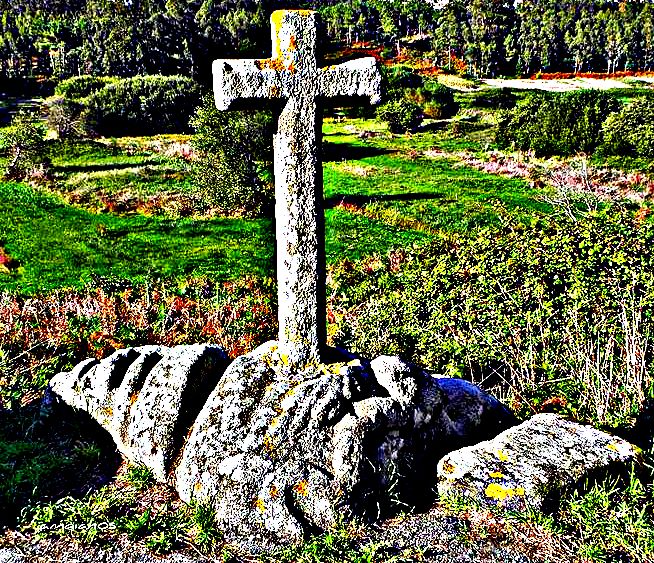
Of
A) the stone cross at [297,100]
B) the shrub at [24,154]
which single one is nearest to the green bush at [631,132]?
the shrub at [24,154]

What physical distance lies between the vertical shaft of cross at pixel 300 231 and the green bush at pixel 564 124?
35436 mm

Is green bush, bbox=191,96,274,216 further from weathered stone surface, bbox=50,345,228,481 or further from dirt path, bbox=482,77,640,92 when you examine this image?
dirt path, bbox=482,77,640,92

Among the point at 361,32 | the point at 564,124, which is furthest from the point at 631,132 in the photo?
the point at 361,32

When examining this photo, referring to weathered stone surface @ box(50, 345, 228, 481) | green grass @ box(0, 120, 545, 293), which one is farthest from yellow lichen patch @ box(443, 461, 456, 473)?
green grass @ box(0, 120, 545, 293)

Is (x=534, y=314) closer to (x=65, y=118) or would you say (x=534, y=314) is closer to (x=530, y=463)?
(x=530, y=463)

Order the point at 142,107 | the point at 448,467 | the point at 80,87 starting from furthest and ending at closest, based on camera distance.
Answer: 1. the point at 80,87
2. the point at 142,107
3. the point at 448,467

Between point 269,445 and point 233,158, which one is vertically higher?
point 233,158

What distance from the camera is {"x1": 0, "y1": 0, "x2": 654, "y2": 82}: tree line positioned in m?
75.9

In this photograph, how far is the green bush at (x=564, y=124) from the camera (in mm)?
38250

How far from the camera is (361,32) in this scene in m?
118

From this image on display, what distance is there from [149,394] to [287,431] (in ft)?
4.90

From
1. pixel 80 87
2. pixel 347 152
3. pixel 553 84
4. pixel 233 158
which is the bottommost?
pixel 347 152

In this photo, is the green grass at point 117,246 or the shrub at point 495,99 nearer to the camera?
the green grass at point 117,246

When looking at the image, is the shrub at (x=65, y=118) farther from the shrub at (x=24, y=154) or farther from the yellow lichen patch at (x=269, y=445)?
the yellow lichen patch at (x=269, y=445)
